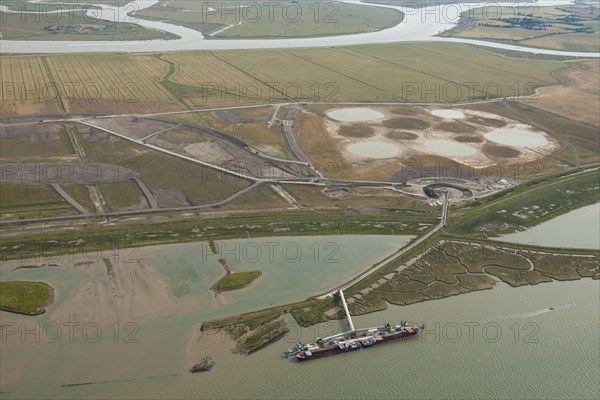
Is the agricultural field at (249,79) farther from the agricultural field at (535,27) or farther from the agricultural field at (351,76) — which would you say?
the agricultural field at (535,27)

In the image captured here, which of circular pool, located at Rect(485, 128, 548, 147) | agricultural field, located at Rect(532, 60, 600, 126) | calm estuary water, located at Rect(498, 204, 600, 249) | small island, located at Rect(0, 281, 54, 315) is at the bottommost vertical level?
small island, located at Rect(0, 281, 54, 315)

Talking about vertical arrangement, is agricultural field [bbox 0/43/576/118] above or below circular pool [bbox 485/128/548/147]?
above

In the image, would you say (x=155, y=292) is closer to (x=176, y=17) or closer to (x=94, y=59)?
(x=94, y=59)

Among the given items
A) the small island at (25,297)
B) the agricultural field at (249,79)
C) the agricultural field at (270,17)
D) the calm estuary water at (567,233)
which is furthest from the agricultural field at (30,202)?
the agricultural field at (270,17)

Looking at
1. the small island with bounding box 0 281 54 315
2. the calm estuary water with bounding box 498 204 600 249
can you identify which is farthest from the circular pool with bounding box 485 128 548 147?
the small island with bounding box 0 281 54 315

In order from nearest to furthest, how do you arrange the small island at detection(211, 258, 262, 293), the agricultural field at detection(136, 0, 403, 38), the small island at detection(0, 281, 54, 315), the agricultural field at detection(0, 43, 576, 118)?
the small island at detection(0, 281, 54, 315)
the small island at detection(211, 258, 262, 293)
the agricultural field at detection(0, 43, 576, 118)
the agricultural field at detection(136, 0, 403, 38)

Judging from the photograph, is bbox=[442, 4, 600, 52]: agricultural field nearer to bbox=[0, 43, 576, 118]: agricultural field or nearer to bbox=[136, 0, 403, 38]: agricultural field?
bbox=[136, 0, 403, 38]: agricultural field

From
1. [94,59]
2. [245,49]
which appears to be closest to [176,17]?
[245,49]
